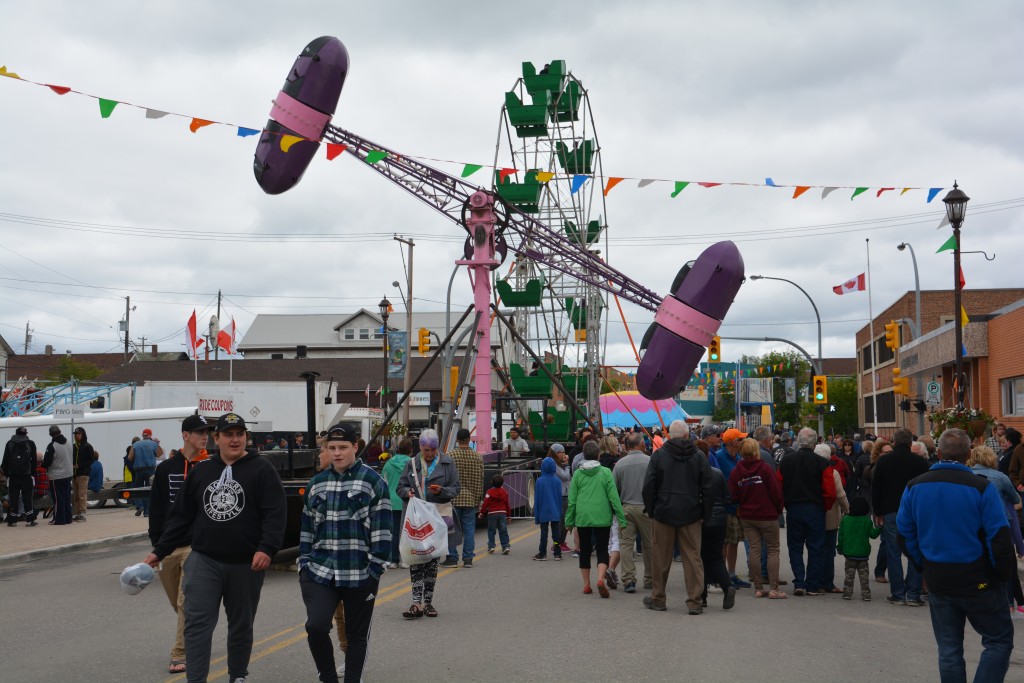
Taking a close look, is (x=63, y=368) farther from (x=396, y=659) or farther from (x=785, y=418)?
(x=396, y=659)

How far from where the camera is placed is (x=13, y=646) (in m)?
8.27

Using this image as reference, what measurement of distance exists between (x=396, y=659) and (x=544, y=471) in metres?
6.26

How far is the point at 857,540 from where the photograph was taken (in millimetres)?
10406

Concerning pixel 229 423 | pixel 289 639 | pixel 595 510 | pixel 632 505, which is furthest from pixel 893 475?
pixel 229 423

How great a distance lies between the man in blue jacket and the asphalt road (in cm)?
133

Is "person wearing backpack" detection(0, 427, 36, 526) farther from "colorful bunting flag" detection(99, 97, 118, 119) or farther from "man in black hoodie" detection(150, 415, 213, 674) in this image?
"man in black hoodie" detection(150, 415, 213, 674)

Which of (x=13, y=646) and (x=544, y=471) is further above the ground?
(x=544, y=471)

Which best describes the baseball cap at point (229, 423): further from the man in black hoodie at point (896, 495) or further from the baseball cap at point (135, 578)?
the man in black hoodie at point (896, 495)

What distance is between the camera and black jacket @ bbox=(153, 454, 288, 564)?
5828 millimetres

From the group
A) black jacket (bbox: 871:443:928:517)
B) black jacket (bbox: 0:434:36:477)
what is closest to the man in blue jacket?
black jacket (bbox: 871:443:928:517)

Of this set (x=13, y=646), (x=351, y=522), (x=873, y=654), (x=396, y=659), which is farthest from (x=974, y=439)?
(x=13, y=646)

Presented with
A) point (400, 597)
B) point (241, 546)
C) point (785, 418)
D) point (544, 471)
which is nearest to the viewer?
point (241, 546)

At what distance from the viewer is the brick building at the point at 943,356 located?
95.1 feet

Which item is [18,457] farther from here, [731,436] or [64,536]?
[731,436]
